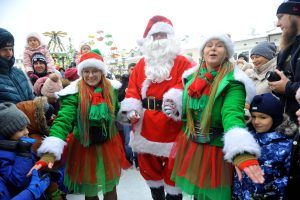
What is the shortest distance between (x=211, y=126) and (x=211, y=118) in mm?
64

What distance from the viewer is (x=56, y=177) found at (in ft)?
6.63

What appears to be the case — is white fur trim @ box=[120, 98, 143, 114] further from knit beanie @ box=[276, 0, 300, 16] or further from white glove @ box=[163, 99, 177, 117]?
knit beanie @ box=[276, 0, 300, 16]

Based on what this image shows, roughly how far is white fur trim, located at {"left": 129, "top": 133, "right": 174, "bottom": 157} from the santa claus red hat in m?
1.04

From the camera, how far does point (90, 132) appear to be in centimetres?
227

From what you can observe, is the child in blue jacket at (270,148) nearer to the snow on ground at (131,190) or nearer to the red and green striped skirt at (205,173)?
the red and green striped skirt at (205,173)

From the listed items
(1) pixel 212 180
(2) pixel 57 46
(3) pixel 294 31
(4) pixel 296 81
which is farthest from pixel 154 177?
(2) pixel 57 46

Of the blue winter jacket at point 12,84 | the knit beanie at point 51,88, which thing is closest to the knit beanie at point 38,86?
the knit beanie at point 51,88

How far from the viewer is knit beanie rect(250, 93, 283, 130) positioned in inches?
70.2

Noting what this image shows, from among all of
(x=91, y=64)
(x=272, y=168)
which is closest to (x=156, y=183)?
(x=272, y=168)

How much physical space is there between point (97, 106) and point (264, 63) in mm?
2162

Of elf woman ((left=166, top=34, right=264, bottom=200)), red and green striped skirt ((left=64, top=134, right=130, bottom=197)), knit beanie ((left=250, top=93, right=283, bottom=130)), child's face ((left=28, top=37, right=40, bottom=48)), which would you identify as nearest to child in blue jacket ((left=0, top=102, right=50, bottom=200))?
red and green striped skirt ((left=64, top=134, right=130, bottom=197))

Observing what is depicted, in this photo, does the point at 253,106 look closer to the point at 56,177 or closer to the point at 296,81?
the point at 296,81

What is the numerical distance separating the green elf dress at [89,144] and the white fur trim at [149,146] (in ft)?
0.83

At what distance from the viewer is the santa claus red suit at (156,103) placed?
238 centimetres
